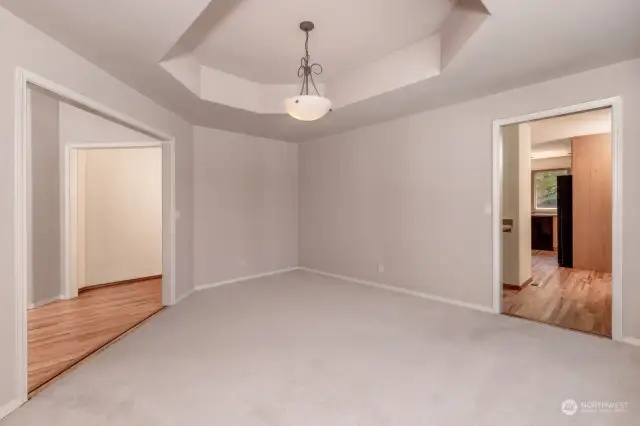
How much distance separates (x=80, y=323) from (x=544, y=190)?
34.1 ft

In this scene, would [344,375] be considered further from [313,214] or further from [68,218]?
[68,218]

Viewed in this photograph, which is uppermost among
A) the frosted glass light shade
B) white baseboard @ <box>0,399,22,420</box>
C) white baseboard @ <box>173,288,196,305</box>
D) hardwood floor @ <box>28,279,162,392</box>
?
the frosted glass light shade

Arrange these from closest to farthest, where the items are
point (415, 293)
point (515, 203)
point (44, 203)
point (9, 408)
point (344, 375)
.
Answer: point (9, 408) → point (344, 375) → point (44, 203) → point (415, 293) → point (515, 203)

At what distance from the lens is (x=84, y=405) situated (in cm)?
208

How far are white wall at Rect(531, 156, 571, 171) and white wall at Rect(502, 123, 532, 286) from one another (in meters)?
4.78

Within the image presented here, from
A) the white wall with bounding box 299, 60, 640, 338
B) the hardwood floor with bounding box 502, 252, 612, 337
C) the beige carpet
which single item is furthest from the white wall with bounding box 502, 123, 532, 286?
the beige carpet

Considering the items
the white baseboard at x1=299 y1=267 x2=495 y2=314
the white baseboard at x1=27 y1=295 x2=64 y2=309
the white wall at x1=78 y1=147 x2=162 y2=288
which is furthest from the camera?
the white wall at x1=78 y1=147 x2=162 y2=288

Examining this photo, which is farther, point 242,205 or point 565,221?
point 565,221

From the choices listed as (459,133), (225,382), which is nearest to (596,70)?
(459,133)

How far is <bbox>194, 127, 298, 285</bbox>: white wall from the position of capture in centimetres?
504

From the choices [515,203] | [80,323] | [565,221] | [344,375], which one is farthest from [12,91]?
[565,221]

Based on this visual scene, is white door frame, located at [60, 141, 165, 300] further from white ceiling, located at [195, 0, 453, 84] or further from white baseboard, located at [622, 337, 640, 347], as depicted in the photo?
white baseboard, located at [622, 337, 640, 347]

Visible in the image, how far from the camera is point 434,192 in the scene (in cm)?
429

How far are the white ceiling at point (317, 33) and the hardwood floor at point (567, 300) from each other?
3.07 metres
